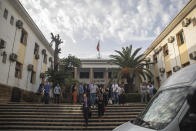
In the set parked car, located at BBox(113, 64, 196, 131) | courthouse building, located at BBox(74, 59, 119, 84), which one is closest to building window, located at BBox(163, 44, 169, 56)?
courthouse building, located at BBox(74, 59, 119, 84)

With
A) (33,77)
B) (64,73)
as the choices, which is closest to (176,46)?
(64,73)

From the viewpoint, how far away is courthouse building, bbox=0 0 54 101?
12.0 meters

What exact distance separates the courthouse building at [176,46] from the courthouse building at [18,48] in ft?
48.5

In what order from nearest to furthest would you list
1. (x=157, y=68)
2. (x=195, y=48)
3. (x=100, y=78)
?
(x=195, y=48)
(x=157, y=68)
(x=100, y=78)

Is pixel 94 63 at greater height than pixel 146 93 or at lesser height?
greater

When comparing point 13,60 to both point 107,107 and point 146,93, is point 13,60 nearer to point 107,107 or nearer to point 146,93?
point 107,107

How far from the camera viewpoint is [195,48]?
12094mm

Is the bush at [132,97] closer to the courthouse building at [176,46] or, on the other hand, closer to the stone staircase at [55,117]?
the courthouse building at [176,46]

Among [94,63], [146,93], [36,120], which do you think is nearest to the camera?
[36,120]

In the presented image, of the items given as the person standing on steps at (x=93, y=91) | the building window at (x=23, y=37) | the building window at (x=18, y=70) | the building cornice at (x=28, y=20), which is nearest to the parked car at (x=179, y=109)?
the person standing on steps at (x=93, y=91)

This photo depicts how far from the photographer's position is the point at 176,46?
49.8 feet

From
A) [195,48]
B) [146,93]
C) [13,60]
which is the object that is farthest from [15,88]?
[195,48]

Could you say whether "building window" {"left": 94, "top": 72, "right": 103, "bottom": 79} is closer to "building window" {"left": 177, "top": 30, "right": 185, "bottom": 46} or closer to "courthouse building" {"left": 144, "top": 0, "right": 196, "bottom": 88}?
"courthouse building" {"left": 144, "top": 0, "right": 196, "bottom": 88}

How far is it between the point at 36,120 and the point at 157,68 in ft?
53.5
